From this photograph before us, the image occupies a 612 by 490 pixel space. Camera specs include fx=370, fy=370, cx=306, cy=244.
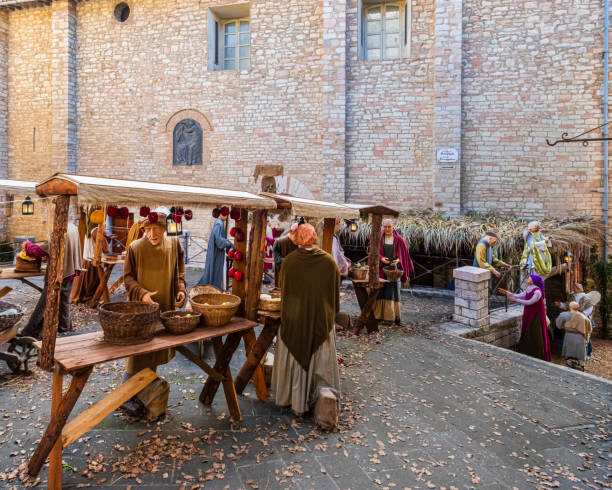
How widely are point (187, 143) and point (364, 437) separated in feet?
40.8

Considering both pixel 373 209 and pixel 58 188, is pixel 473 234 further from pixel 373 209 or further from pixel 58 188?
pixel 58 188

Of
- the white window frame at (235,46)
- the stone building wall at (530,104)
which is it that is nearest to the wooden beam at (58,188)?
the stone building wall at (530,104)

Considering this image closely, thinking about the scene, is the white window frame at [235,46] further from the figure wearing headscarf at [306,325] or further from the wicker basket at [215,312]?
the wicker basket at [215,312]

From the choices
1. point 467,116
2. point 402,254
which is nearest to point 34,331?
point 402,254

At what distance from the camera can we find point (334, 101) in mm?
12047

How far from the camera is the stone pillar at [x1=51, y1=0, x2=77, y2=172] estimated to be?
13.7 m

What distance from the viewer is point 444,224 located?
10227mm

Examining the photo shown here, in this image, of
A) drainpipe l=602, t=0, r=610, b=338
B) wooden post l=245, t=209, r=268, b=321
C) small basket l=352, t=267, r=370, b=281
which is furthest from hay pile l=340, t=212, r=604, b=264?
wooden post l=245, t=209, r=268, b=321

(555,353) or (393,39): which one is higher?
(393,39)

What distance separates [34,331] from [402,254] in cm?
592

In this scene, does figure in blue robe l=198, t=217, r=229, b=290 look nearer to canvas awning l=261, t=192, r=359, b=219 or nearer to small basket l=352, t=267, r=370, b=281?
canvas awning l=261, t=192, r=359, b=219

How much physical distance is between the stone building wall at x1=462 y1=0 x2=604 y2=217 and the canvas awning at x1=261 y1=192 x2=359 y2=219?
8564mm

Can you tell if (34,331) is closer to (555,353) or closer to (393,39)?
(555,353)

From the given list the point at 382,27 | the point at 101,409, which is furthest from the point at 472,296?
the point at 382,27
